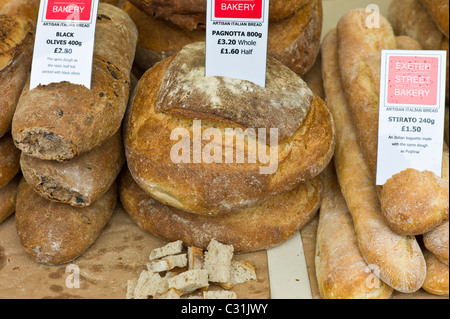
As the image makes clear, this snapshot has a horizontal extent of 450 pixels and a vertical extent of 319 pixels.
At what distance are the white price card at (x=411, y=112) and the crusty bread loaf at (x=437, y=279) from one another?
284mm

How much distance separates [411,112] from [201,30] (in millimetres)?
926

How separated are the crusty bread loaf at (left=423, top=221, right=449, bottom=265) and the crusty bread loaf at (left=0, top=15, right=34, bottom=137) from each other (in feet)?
4.70

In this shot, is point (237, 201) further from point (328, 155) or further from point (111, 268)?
point (111, 268)

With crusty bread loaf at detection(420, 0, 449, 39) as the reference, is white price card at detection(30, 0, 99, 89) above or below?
below

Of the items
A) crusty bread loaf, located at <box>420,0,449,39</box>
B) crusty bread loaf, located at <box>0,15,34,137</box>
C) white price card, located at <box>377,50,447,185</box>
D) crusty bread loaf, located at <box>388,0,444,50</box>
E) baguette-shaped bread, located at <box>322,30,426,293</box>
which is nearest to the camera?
baguette-shaped bread, located at <box>322,30,426,293</box>

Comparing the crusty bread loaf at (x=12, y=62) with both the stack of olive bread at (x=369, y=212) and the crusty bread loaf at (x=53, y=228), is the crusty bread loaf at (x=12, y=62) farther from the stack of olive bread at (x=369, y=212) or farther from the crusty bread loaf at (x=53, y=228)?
the stack of olive bread at (x=369, y=212)

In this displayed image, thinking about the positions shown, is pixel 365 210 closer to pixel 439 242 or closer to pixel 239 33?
pixel 439 242

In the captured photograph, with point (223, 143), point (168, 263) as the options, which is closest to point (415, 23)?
point (223, 143)

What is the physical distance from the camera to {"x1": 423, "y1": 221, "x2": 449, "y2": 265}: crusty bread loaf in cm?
150

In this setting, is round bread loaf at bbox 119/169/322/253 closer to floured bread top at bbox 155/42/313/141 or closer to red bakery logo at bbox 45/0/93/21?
floured bread top at bbox 155/42/313/141

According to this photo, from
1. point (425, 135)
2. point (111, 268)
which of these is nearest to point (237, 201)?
point (111, 268)

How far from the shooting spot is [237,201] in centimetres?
160

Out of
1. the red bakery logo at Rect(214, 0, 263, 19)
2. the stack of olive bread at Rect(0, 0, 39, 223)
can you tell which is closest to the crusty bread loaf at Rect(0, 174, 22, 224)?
the stack of olive bread at Rect(0, 0, 39, 223)

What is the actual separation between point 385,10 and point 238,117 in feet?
4.23
